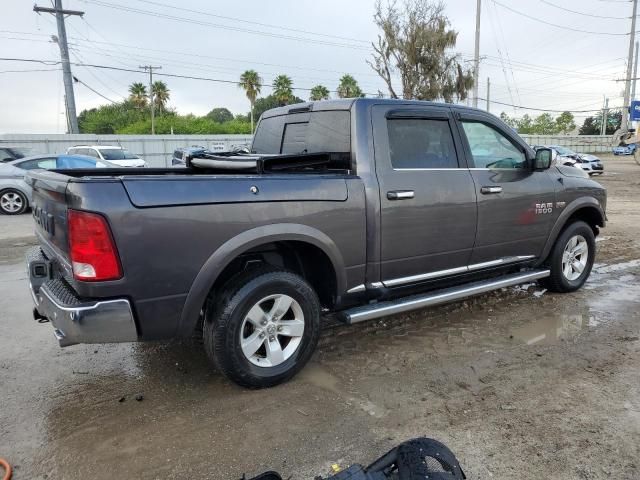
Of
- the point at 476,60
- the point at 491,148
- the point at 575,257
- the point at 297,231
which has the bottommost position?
the point at 575,257

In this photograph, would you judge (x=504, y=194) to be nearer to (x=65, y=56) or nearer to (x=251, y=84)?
(x=65, y=56)

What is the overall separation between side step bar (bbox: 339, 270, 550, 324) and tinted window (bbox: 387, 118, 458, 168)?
105 cm

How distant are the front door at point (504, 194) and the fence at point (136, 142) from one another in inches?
938

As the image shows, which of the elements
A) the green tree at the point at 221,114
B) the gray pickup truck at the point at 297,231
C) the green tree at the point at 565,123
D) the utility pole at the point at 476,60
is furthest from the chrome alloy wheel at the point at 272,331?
the green tree at the point at 565,123

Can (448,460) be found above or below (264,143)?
below

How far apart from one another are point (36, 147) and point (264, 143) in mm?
27488

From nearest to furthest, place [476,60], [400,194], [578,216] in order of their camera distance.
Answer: [400,194], [578,216], [476,60]

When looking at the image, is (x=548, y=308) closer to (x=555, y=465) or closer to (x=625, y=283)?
(x=625, y=283)

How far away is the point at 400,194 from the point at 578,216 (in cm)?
287

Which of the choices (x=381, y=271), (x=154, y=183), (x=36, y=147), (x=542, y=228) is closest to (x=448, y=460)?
(x=381, y=271)

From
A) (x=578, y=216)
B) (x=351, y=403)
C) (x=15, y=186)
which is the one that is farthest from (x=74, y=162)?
(x=351, y=403)

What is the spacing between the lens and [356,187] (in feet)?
11.4

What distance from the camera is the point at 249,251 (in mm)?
3229

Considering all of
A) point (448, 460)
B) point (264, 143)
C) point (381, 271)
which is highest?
point (264, 143)
